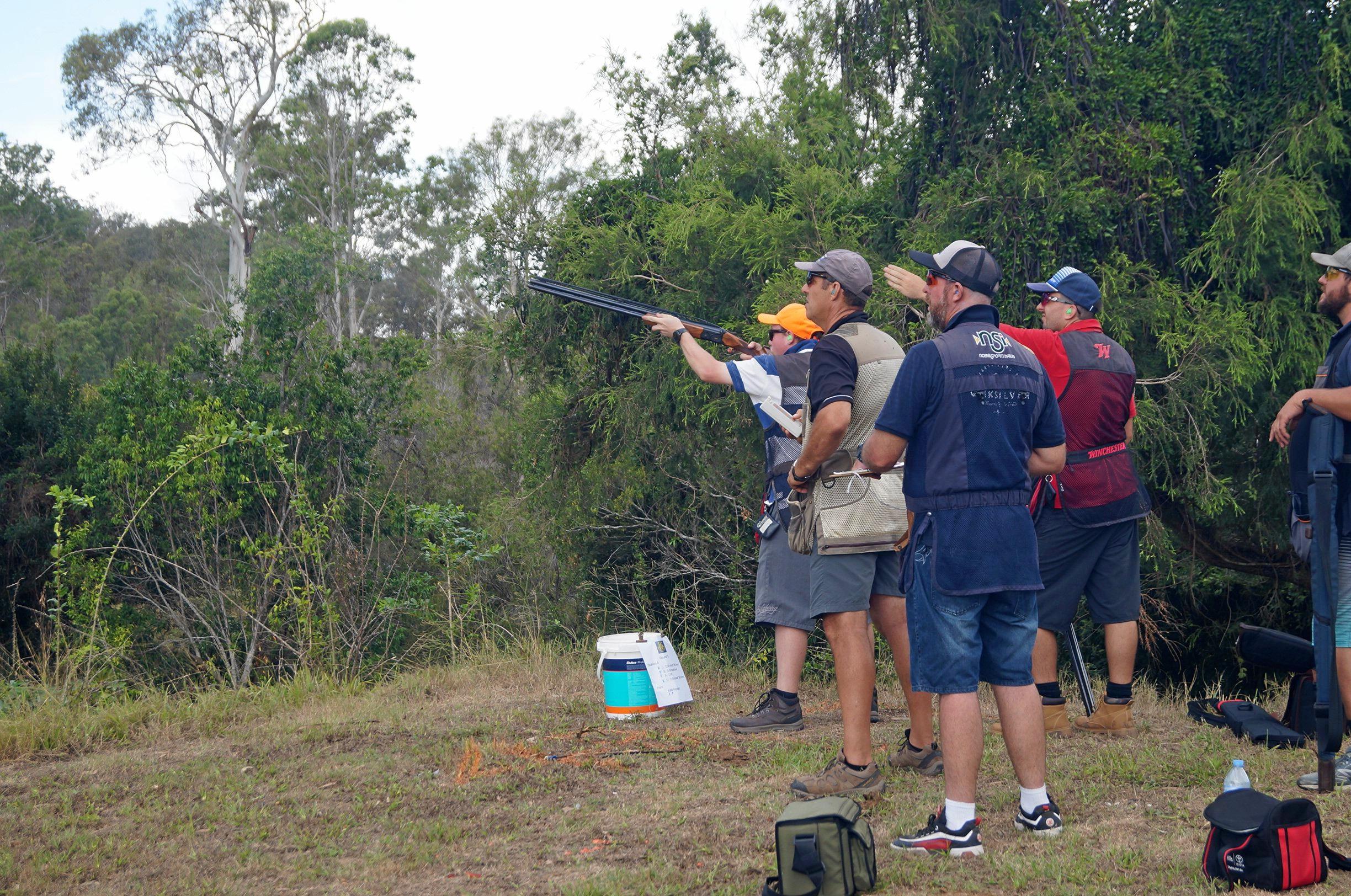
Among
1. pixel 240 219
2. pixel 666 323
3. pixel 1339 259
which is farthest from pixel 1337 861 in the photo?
pixel 240 219

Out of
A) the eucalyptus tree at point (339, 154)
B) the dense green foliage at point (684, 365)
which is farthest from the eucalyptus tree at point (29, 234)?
the dense green foliage at point (684, 365)

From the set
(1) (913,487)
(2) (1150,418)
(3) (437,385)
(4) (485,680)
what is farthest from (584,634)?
(3) (437,385)

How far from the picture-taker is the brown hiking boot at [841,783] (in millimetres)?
4023

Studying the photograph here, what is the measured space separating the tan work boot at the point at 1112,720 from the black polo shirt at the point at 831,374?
Result: 6.94 ft

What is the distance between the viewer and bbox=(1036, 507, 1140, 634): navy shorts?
492cm

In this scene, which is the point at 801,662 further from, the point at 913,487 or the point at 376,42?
the point at 376,42

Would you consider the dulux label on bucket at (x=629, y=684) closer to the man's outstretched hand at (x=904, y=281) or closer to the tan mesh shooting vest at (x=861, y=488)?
the tan mesh shooting vest at (x=861, y=488)

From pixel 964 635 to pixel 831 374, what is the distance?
106 centimetres

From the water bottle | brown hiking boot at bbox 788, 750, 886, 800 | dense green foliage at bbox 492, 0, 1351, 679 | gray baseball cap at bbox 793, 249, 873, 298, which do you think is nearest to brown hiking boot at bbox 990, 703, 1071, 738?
brown hiking boot at bbox 788, 750, 886, 800

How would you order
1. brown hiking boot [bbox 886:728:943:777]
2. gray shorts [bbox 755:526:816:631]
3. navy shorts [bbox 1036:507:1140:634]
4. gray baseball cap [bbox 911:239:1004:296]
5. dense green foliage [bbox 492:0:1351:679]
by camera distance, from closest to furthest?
gray baseball cap [bbox 911:239:1004:296], brown hiking boot [bbox 886:728:943:777], navy shorts [bbox 1036:507:1140:634], gray shorts [bbox 755:526:816:631], dense green foliage [bbox 492:0:1351:679]

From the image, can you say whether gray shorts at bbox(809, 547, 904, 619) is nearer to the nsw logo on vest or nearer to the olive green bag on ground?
the nsw logo on vest

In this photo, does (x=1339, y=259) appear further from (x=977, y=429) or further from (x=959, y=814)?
(x=959, y=814)

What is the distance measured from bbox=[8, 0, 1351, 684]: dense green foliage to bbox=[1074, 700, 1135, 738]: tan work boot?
2723 millimetres

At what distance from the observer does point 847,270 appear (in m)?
4.20
